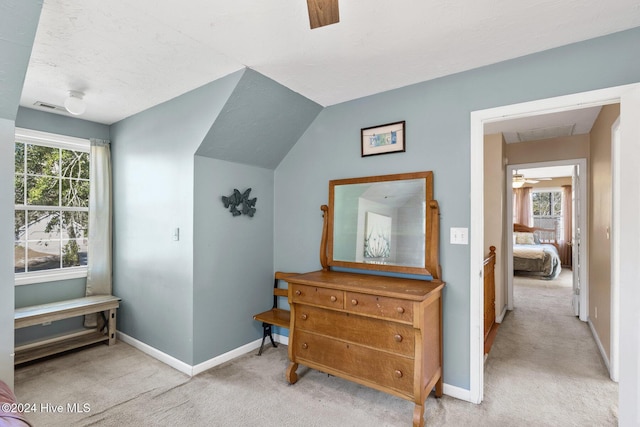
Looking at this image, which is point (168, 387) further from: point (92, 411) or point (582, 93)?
point (582, 93)

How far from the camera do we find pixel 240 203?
3.11 m

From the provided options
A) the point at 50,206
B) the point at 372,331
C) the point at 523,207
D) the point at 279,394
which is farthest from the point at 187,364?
the point at 523,207

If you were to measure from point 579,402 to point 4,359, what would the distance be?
12.7ft

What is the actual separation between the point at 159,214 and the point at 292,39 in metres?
2.07

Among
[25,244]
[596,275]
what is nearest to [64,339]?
[25,244]

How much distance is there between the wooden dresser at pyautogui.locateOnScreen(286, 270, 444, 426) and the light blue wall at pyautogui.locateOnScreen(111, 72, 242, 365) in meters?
1.02

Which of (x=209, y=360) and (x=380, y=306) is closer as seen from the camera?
(x=380, y=306)

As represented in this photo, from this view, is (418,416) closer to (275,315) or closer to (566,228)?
(275,315)

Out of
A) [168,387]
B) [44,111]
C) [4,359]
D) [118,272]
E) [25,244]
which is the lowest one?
[168,387]

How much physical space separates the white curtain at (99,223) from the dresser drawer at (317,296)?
239cm

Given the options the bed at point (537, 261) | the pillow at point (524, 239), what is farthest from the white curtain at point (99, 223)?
the pillow at point (524, 239)

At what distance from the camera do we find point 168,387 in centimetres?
253

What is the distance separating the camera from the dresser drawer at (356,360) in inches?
81.7

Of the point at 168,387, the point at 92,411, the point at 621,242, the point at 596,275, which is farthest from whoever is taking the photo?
the point at 596,275
